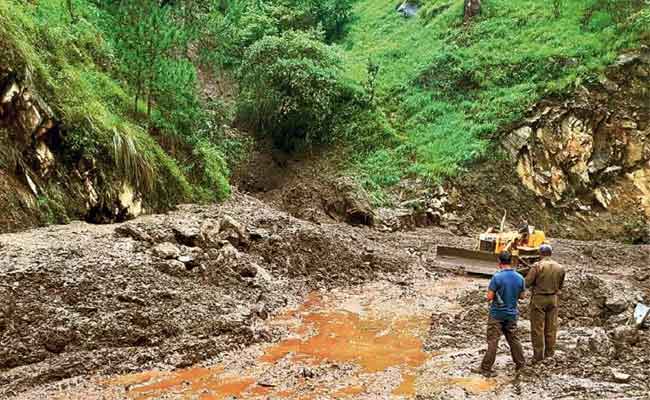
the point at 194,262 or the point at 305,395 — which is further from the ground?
the point at 194,262

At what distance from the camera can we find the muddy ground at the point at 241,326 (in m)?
6.38

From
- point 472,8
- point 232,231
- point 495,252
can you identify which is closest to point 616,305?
point 495,252

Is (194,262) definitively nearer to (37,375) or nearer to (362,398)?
(37,375)

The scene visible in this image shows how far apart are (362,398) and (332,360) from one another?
1.52 metres

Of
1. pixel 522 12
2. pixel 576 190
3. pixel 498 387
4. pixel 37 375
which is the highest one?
pixel 522 12

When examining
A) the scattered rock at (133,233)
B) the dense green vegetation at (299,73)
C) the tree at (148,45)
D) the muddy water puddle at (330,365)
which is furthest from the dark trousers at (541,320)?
the tree at (148,45)

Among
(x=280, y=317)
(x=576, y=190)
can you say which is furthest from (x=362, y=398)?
(x=576, y=190)

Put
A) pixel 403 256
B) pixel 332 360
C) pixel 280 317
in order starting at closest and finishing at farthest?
pixel 332 360
pixel 280 317
pixel 403 256

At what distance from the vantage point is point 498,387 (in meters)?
6.27

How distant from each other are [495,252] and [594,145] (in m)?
10.7

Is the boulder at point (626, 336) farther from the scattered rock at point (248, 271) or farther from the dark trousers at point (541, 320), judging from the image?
the scattered rock at point (248, 271)

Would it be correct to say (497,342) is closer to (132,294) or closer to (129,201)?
(132,294)

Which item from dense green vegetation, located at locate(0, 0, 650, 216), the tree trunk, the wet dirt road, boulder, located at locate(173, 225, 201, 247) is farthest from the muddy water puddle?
the tree trunk

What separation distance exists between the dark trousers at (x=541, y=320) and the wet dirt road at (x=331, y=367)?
2.38 ft
